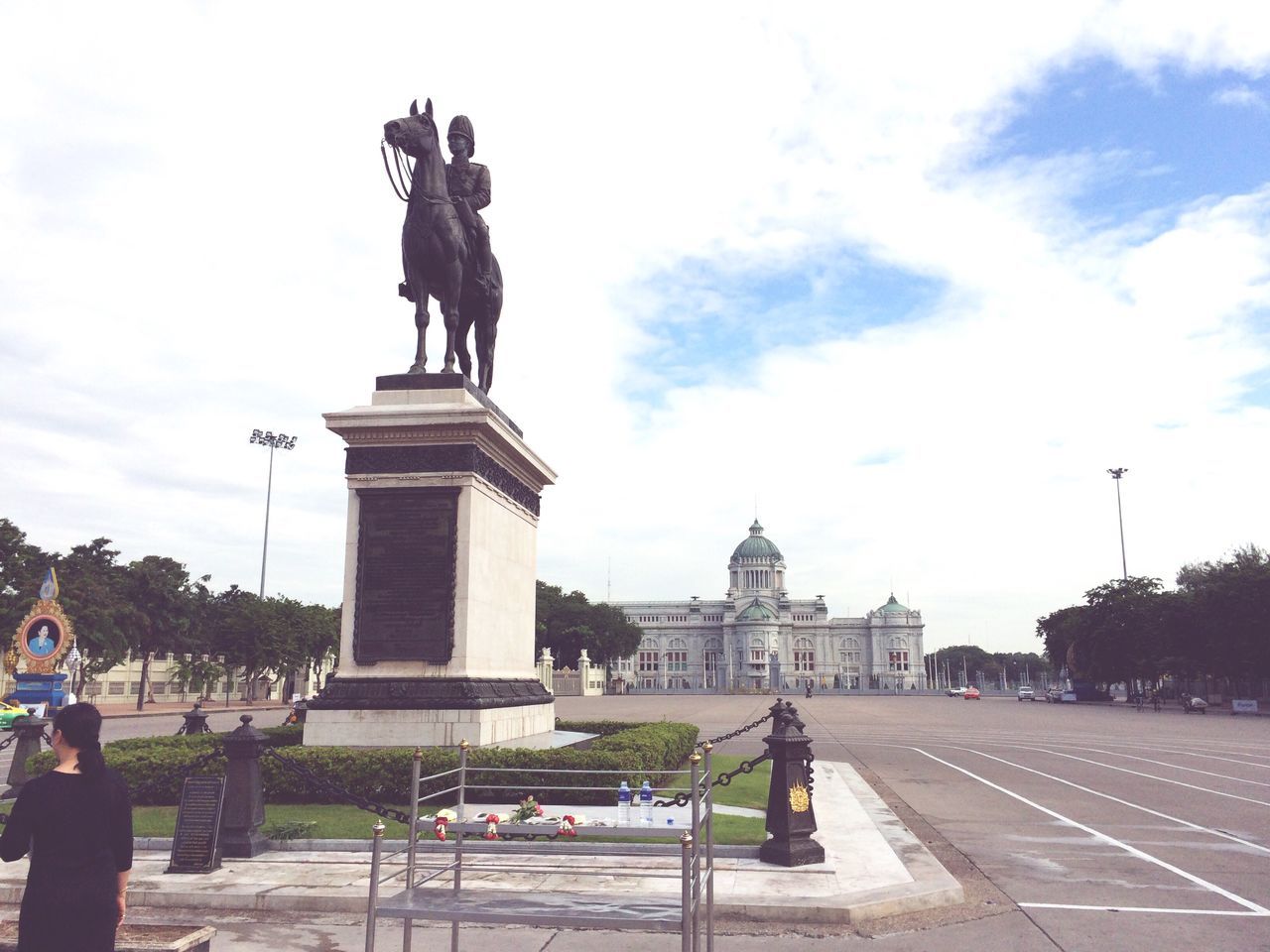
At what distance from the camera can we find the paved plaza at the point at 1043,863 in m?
7.80

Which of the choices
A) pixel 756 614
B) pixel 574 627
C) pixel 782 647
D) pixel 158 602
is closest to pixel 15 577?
pixel 158 602

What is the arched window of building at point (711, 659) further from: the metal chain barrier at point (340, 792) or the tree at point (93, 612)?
the metal chain barrier at point (340, 792)

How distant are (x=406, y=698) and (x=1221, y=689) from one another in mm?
80349

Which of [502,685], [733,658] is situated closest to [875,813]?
[502,685]

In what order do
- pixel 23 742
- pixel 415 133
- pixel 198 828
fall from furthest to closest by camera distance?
pixel 23 742
pixel 415 133
pixel 198 828

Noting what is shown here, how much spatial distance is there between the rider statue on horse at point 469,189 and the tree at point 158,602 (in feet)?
168

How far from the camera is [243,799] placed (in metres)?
10.2

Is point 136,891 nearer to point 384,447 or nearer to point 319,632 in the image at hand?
point 384,447

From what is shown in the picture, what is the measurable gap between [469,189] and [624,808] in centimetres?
1104

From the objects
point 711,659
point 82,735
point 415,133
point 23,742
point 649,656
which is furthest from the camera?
point 649,656

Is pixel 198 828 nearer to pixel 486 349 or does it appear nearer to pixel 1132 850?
pixel 486 349

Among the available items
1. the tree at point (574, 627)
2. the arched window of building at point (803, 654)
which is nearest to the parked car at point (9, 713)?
the tree at point (574, 627)

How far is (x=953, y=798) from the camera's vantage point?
54.9 feet

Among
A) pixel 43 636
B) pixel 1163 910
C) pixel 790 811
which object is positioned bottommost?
pixel 1163 910
